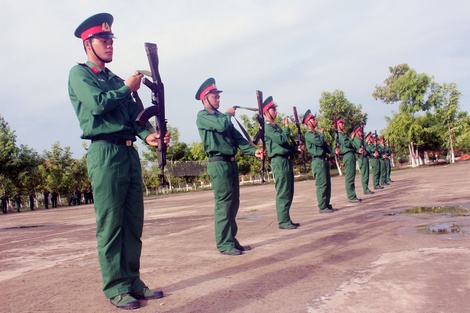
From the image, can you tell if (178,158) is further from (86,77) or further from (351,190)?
(86,77)

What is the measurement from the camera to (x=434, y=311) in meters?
2.84

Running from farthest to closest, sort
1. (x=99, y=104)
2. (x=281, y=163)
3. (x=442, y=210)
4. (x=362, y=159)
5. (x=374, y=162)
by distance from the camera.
Answer: 1. (x=374, y=162)
2. (x=362, y=159)
3. (x=442, y=210)
4. (x=281, y=163)
5. (x=99, y=104)

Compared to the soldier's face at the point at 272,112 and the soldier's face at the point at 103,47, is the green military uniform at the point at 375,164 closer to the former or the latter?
the soldier's face at the point at 272,112

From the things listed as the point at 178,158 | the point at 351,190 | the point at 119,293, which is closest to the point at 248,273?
the point at 119,293

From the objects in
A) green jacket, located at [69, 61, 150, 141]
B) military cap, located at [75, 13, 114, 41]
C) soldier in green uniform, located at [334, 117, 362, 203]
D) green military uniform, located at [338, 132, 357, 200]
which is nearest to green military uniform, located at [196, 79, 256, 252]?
green jacket, located at [69, 61, 150, 141]

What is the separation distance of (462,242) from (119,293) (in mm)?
3979

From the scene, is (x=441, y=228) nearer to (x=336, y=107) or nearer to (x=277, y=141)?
(x=277, y=141)

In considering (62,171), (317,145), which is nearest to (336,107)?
(62,171)

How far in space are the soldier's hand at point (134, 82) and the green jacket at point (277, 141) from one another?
409 cm

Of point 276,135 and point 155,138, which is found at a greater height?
point 276,135

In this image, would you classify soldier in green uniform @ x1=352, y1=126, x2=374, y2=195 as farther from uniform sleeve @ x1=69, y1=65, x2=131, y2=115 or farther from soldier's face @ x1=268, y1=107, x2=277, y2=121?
uniform sleeve @ x1=69, y1=65, x2=131, y2=115

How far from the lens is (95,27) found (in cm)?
367

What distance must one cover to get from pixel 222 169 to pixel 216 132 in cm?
53

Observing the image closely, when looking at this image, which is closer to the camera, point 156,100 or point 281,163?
point 156,100
